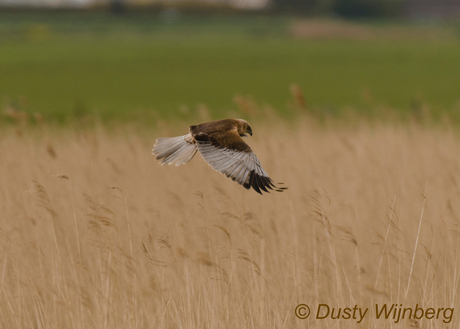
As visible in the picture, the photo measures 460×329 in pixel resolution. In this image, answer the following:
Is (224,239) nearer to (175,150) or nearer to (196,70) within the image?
(175,150)

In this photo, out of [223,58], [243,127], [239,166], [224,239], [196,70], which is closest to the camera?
[239,166]

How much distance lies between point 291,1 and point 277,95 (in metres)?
103

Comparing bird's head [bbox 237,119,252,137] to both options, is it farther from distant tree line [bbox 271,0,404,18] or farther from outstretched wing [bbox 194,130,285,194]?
distant tree line [bbox 271,0,404,18]

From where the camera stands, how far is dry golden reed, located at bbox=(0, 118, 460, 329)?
339 centimetres

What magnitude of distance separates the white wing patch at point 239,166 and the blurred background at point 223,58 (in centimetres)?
194

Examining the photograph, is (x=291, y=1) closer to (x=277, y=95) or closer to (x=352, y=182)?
(x=277, y=95)

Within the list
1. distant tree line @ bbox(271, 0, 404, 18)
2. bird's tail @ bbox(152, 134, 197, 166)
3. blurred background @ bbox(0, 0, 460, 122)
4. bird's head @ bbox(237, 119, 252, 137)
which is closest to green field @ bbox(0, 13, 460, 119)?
blurred background @ bbox(0, 0, 460, 122)

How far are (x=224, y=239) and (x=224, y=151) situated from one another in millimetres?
1361

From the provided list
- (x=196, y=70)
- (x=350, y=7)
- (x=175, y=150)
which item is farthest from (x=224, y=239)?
(x=350, y=7)

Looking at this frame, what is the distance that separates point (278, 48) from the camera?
7944 cm

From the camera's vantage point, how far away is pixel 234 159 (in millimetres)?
3322

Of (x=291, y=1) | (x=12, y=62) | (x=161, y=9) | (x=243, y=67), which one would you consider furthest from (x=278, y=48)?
(x=161, y=9)

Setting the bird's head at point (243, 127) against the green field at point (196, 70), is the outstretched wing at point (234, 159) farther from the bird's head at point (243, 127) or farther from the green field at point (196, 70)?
the green field at point (196, 70)

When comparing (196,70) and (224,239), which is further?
(196,70)
